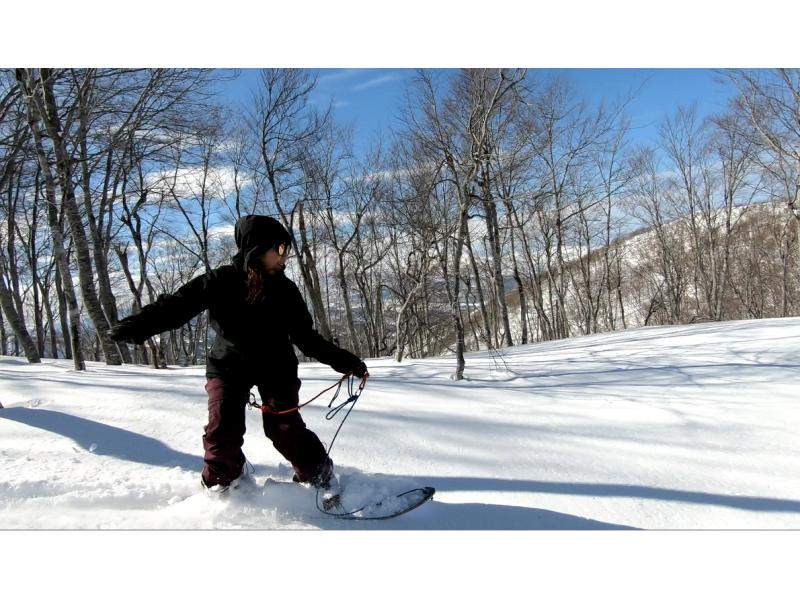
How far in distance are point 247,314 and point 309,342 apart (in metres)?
0.32

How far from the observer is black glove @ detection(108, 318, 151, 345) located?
160 cm

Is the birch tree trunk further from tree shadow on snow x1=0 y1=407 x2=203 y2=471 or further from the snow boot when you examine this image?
the snow boot

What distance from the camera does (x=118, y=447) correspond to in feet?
7.86

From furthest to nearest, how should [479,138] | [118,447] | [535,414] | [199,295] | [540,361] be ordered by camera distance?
1. [540,361]
2. [479,138]
3. [535,414]
4. [118,447]
5. [199,295]

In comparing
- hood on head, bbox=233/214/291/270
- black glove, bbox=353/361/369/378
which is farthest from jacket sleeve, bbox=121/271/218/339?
black glove, bbox=353/361/369/378

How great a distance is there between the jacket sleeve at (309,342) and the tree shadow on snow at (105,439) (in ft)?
2.98

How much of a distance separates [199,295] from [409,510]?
131 cm

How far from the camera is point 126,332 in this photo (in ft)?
5.29

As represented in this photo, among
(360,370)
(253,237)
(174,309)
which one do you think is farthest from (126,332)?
(360,370)

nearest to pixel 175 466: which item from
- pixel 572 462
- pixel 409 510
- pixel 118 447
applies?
pixel 118 447

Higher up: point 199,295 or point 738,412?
point 199,295

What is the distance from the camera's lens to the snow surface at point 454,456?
74.5 inches

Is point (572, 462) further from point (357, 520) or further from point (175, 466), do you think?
point (175, 466)

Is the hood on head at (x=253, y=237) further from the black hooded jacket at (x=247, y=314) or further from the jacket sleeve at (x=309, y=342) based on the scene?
the jacket sleeve at (x=309, y=342)
